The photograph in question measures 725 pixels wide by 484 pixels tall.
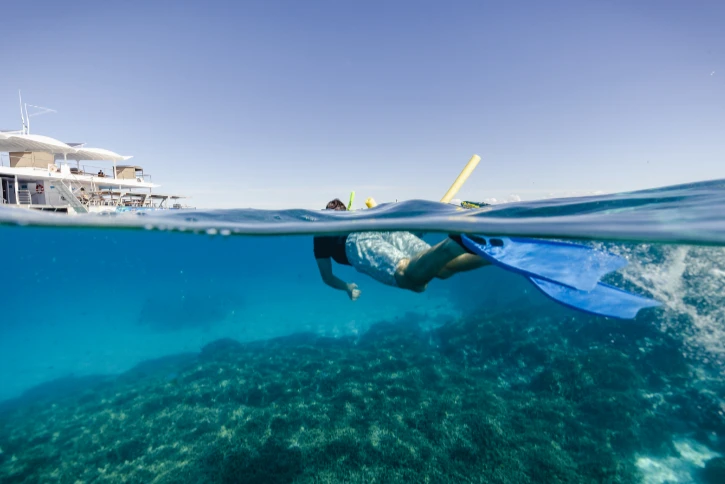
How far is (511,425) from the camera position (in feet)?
27.6

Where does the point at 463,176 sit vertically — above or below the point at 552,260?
above

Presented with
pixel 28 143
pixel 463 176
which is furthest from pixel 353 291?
pixel 28 143

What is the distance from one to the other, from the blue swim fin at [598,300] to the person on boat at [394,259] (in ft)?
3.54

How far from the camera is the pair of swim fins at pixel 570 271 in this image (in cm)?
479

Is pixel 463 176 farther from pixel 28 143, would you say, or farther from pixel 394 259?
pixel 28 143

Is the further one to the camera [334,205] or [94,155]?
[94,155]

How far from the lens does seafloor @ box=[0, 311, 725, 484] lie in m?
7.28

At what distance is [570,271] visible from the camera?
5.26 m

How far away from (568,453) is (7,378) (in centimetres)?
3311

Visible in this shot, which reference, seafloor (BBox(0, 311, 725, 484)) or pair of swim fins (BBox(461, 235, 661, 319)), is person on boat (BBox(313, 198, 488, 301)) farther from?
seafloor (BBox(0, 311, 725, 484))

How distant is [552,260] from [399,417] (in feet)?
19.7

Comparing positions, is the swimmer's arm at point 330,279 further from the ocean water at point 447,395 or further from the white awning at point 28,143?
the white awning at point 28,143

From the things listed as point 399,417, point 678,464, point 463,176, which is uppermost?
point 463,176

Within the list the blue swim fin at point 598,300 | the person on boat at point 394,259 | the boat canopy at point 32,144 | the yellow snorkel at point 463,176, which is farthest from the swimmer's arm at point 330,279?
the boat canopy at point 32,144
